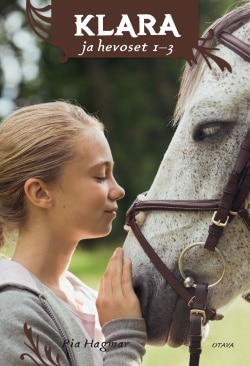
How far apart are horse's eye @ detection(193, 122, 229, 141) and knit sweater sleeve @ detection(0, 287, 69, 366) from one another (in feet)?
2.06

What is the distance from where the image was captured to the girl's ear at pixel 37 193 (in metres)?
1.89

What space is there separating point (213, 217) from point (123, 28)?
716mm

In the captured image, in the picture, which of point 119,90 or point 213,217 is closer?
point 213,217

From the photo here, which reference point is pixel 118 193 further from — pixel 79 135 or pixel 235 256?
pixel 235 256

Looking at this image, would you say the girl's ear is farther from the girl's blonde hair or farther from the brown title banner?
the brown title banner

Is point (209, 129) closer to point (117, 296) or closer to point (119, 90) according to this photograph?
point (117, 296)

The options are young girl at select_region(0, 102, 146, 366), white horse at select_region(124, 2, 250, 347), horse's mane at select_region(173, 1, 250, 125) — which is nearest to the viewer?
young girl at select_region(0, 102, 146, 366)

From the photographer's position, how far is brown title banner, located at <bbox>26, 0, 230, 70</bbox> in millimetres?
2270

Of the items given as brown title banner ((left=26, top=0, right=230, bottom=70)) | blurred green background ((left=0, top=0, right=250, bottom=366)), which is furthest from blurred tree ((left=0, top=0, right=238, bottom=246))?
brown title banner ((left=26, top=0, right=230, bottom=70))

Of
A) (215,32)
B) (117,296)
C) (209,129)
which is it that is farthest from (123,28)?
(117,296)

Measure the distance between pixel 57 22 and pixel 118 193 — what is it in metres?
0.69

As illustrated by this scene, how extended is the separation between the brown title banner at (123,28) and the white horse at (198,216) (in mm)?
300

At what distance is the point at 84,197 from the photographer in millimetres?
1905

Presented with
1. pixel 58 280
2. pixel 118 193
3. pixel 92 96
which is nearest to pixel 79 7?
pixel 118 193
